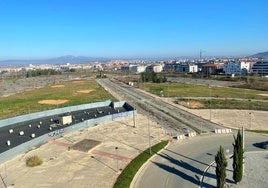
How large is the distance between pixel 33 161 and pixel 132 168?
1182 centimetres

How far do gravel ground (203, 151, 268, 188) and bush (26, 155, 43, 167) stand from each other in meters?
19.1

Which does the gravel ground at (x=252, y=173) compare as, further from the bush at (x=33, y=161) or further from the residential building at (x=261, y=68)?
the residential building at (x=261, y=68)

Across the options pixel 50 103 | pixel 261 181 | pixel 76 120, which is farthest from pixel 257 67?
pixel 261 181

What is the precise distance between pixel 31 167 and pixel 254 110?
48956mm

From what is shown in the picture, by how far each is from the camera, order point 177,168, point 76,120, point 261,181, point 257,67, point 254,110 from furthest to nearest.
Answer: point 257,67 < point 254,110 < point 76,120 < point 177,168 < point 261,181

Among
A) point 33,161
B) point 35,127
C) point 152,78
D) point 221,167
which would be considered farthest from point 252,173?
point 152,78

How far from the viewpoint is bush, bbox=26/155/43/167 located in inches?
1314

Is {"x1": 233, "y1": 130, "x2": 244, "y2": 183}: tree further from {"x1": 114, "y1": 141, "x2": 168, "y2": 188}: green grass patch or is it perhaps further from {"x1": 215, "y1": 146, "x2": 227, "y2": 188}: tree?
{"x1": 114, "y1": 141, "x2": 168, "y2": 188}: green grass patch

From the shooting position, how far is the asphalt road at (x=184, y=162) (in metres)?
28.4

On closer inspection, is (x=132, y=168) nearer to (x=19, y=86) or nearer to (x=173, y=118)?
(x=173, y=118)

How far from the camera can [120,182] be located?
28.3 m

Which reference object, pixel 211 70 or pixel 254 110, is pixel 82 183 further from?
pixel 211 70

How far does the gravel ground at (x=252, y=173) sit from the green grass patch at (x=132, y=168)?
754 cm

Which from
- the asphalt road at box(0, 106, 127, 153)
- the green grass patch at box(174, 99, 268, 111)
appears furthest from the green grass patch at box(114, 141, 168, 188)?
the green grass patch at box(174, 99, 268, 111)
